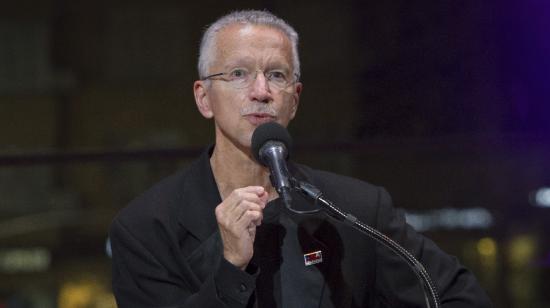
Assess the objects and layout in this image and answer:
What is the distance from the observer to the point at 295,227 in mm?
2451

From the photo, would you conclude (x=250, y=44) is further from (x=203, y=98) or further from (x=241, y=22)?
(x=203, y=98)

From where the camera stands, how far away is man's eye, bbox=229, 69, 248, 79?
2393 millimetres

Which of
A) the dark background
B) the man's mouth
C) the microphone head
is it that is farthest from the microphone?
the dark background

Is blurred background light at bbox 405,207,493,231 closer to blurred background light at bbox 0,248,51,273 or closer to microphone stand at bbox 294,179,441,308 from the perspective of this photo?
blurred background light at bbox 0,248,51,273

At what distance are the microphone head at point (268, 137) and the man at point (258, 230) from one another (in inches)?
6.2

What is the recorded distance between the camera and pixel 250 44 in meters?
2.40

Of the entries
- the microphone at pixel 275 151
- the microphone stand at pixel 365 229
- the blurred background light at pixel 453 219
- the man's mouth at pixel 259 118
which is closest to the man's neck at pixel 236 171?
the man's mouth at pixel 259 118

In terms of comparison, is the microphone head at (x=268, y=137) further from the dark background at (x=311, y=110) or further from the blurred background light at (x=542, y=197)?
the blurred background light at (x=542, y=197)

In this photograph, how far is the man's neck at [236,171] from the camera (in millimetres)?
2465

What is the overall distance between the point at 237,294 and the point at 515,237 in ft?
8.95

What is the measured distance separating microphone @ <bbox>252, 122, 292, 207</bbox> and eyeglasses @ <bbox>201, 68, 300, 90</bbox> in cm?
23

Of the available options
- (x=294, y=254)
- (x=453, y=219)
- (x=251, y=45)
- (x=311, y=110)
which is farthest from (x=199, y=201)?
(x=311, y=110)

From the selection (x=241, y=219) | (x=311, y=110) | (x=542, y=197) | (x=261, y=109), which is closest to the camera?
(x=241, y=219)

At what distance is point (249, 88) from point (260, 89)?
34 millimetres
